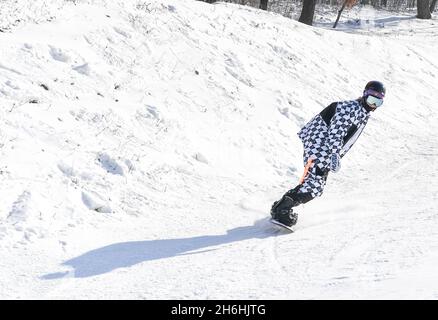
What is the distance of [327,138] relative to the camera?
734cm

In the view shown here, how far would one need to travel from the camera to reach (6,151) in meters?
7.35

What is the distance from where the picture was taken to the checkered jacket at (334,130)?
7301mm

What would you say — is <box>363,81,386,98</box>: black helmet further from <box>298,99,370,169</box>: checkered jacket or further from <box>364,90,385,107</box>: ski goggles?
<box>298,99,370,169</box>: checkered jacket

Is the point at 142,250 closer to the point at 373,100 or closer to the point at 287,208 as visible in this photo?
the point at 287,208

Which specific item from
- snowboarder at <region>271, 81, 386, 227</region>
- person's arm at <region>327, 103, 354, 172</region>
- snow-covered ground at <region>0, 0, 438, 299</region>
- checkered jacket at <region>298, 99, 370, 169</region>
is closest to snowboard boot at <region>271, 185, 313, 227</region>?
snowboarder at <region>271, 81, 386, 227</region>

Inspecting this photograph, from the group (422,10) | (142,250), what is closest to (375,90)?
(142,250)

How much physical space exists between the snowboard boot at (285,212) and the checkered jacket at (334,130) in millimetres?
606

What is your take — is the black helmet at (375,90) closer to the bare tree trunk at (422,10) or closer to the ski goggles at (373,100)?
the ski goggles at (373,100)

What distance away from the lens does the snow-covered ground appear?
5621mm

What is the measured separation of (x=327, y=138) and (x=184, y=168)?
249 centimetres

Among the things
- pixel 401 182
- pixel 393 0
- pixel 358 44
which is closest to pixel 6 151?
pixel 401 182

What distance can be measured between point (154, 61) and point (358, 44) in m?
9.34

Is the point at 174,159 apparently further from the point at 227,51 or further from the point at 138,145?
the point at 227,51

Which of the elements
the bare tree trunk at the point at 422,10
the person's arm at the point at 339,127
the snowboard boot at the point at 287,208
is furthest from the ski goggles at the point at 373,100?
the bare tree trunk at the point at 422,10
